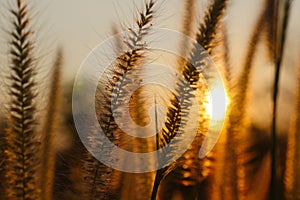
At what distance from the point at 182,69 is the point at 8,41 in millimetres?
306

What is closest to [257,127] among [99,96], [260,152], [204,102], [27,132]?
[260,152]

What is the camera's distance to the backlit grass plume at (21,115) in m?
1.01

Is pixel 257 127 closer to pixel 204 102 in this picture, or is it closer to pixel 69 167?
pixel 204 102

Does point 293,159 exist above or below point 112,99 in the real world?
below

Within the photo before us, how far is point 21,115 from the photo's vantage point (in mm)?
1028

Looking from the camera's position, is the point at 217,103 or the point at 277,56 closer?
the point at 277,56

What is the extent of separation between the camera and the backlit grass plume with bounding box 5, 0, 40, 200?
101 cm

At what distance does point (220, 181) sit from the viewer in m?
1.33

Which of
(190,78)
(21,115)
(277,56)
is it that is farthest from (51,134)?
(277,56)

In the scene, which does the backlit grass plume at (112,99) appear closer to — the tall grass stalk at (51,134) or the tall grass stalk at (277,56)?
the tall grass stalk at (51,134)

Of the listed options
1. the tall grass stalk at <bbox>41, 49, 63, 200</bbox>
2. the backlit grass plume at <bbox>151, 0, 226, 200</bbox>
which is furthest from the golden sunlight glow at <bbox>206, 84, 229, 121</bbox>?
the tall grass stalk at <bbox>41, 49, 63, 200</bbox>

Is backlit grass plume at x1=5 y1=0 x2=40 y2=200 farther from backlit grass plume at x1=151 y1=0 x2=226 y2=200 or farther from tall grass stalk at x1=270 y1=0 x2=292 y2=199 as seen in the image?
tall grass stalk at x1=270 y1=0 x2=292 y2=199

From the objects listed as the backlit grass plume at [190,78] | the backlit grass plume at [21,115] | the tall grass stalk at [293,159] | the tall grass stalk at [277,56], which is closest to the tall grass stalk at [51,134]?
the backlit grass plume at [21,115]

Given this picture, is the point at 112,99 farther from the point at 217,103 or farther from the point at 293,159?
the point at 293,159
